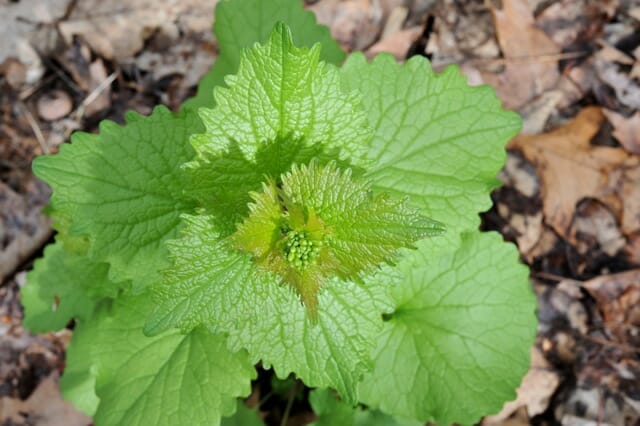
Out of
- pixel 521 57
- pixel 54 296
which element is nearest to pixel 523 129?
pixel 521 57

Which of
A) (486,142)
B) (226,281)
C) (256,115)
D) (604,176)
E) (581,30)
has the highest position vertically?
(256,115)

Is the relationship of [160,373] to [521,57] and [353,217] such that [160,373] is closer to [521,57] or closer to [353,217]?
[353,217]

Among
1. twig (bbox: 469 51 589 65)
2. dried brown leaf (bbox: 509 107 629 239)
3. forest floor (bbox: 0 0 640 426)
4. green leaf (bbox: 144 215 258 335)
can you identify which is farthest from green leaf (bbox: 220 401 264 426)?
twig (bbox: 469 51 589 65)

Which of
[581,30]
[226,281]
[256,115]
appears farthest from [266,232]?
[581,30]

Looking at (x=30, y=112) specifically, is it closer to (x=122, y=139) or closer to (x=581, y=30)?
(x=122, y=139)

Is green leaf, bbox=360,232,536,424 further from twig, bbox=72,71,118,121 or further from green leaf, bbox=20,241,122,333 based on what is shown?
Answer: twig, bbox=72,71,118,121

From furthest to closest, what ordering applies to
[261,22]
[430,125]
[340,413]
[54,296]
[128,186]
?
1. [54,296]
2. [340,413]
3. [261,22]
4. [430,125]
5. [128,186]

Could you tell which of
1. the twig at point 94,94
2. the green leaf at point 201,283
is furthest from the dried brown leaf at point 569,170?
the twig at point 94,94

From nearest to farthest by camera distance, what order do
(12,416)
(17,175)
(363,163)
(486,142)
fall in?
(363,163), (486,142), (12,416), (17,175)
